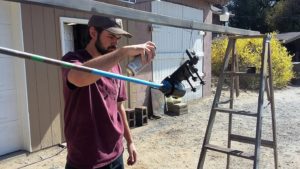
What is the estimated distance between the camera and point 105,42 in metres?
2.23

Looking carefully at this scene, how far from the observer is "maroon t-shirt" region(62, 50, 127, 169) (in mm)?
2188

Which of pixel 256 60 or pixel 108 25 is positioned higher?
pixel 108 25

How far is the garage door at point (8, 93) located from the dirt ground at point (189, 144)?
30 cm

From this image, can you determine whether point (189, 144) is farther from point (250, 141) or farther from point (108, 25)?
point (108, 25)

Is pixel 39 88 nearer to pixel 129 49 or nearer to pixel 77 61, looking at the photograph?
pixel 77 61

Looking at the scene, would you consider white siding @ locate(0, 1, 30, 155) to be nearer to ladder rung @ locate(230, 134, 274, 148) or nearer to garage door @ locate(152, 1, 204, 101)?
ladder rung @ locate(230, 134, 274, 148)

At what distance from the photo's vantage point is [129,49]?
1701 millimetres

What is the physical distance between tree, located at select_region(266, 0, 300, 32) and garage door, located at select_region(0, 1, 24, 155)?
33.0 meters

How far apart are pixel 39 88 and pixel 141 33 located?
3329mm

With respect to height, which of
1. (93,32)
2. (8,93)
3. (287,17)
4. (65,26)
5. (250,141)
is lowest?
(250,141)

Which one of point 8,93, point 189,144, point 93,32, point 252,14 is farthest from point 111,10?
point 252,14

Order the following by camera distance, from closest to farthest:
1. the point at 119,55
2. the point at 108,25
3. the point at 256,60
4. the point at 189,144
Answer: the point at 119,55
the point at 108,25
the point at 189,144
the point at 256,60

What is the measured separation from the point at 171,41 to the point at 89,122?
7.60m

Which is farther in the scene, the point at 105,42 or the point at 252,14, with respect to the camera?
the point at 252,14
